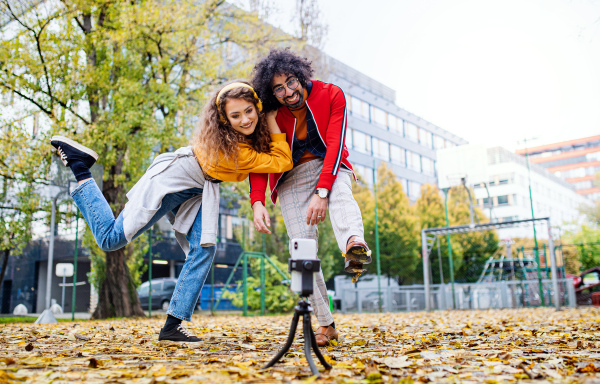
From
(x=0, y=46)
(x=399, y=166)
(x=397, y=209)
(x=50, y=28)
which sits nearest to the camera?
(x=0, y=46)

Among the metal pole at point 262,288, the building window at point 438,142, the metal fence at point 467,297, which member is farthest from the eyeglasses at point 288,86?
the building window at point 438,142

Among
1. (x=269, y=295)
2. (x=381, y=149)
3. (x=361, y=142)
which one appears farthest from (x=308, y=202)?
(x=381, y=149)

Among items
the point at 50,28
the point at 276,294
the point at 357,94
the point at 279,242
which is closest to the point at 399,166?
the point at 357,94

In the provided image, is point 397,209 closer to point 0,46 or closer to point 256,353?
point 0,46

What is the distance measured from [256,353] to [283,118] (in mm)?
1303

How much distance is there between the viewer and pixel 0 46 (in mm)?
8180

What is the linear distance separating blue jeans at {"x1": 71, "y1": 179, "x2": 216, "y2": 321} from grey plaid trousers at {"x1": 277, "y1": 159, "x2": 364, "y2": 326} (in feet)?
1.66

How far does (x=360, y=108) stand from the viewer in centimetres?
3547

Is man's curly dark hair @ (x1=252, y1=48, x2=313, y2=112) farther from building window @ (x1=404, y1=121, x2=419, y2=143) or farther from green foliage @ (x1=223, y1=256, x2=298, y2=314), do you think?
building window @ (x1=404, y1=121, x2=419, y2=143)

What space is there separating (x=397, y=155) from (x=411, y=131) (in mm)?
3629

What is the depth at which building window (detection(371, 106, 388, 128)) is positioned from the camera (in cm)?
3697

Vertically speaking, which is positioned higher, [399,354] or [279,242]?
[279,242]

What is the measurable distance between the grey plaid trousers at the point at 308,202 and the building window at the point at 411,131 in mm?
39061

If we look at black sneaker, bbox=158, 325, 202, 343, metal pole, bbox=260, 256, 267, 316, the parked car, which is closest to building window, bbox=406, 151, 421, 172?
the parked car
